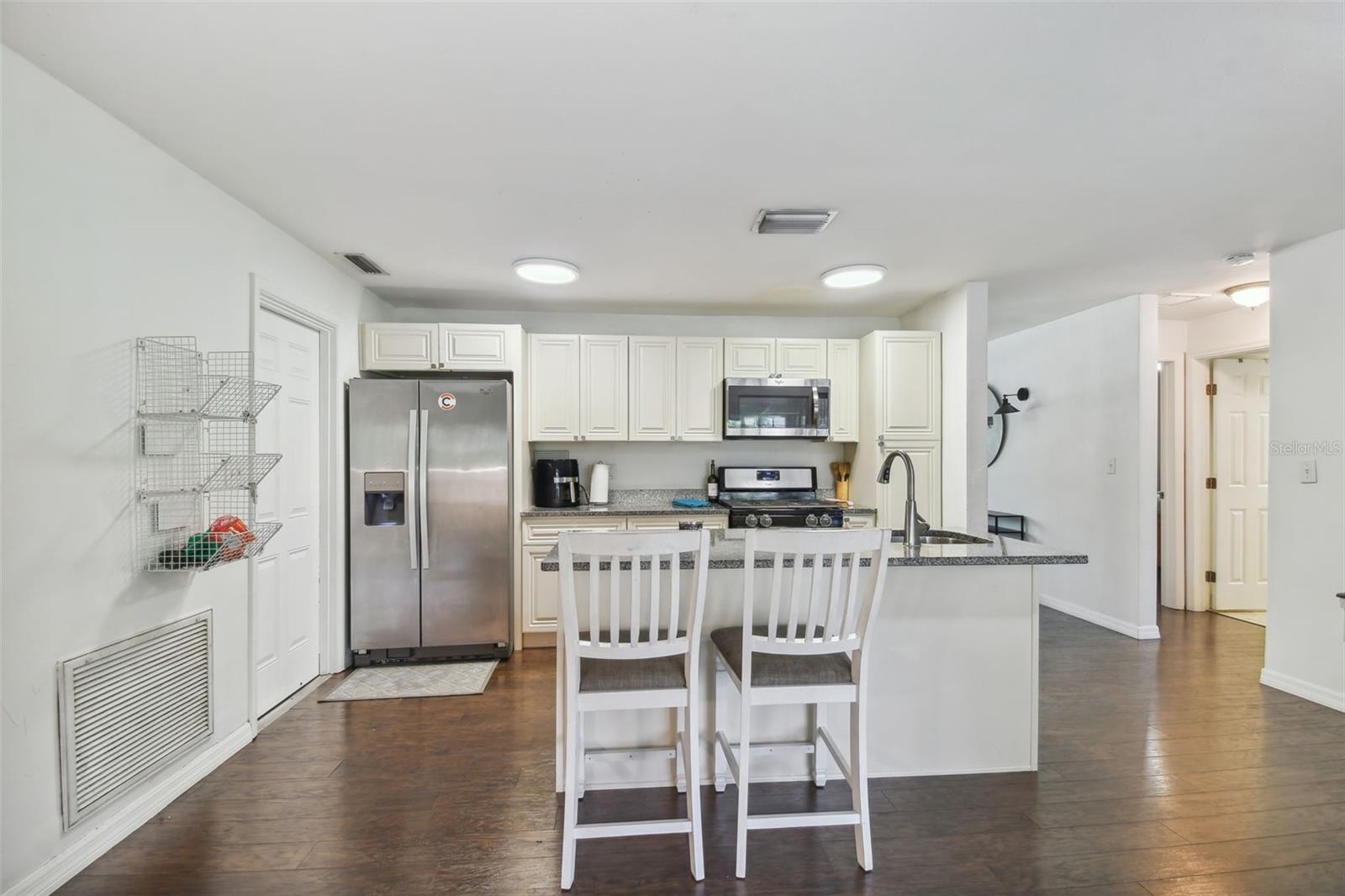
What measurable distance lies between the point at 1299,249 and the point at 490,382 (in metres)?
4.44

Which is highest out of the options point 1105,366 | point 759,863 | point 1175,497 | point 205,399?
point 1105,366

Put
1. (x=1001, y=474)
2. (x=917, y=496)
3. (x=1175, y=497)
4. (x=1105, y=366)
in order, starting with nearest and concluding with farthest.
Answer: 1. (x=917, y=496)
2. (x=1105, y=366)
3. (x=1175, y=497)
4. (x=1001, y=474)

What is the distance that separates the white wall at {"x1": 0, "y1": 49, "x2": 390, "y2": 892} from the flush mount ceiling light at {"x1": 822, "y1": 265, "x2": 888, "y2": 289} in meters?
3.06

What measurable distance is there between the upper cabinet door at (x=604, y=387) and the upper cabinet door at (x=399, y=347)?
0.99m

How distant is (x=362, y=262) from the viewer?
3.44 metres

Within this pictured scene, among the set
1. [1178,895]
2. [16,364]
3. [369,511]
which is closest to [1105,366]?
[1178,895]

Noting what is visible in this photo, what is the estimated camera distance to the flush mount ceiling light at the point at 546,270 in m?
3.38

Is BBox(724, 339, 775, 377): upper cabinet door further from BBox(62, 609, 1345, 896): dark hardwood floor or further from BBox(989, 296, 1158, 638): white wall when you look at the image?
BBox(62, 609, 1345, 896): dark hardwood floor

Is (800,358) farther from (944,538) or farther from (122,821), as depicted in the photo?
(122,821)

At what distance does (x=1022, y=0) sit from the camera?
147 centimetres

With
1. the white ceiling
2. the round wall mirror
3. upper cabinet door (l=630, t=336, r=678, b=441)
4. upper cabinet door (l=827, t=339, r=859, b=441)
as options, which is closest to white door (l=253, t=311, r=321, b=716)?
the white ceiling

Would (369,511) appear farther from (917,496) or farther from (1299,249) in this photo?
(1299,249)

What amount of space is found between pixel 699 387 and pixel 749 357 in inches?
16.8

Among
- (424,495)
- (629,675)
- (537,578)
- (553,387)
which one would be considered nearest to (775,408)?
(553,387)
